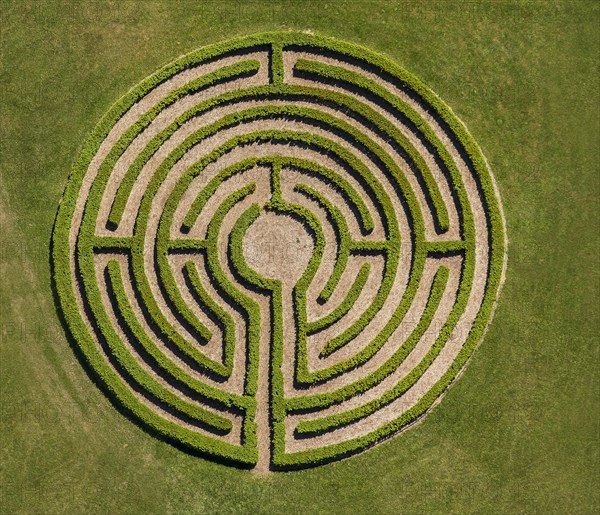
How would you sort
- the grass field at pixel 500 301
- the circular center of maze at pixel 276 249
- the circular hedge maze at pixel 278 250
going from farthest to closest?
the circular center of maze at pixel 276 249
the circular hedge maze at pixel 278 250
the grass field at pixel 500 301

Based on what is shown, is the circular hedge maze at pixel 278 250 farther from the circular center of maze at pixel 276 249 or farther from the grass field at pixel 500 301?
the grass field at pixel 500 301

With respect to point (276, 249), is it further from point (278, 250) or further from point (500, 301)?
point (500, 301)

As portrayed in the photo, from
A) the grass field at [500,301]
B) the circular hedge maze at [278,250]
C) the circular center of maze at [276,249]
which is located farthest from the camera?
the circular center of maze at [276,249]

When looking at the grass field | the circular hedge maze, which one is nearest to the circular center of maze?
the circular hedge maze

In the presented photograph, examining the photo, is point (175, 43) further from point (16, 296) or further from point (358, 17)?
point (16, 296)

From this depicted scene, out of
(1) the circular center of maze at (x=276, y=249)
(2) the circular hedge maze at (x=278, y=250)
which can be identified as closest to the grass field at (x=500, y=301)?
(2) the circular hedge maze at (x=278, y=250)

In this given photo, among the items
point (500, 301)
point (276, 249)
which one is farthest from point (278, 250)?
point (500, 301)
